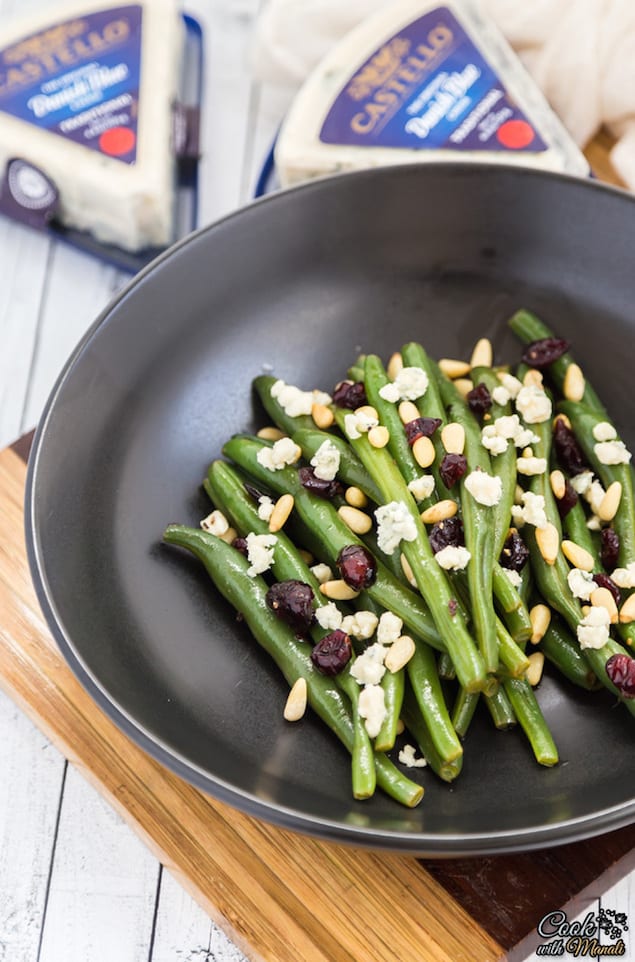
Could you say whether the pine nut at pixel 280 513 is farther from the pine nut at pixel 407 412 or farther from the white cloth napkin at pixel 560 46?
the white cloth napkin at pixel 560 46

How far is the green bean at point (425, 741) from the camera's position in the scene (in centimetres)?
243

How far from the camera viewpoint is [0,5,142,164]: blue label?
3820mm

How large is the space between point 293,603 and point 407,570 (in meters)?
0.27

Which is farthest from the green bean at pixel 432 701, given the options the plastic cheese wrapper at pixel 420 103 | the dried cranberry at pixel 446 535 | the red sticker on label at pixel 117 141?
the red sticker on label at pixel 117 141

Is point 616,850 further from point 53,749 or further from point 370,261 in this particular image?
point 370,261

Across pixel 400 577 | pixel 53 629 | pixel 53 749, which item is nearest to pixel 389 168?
pixel 400 577

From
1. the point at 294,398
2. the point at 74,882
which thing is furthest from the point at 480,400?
the point at 74,882

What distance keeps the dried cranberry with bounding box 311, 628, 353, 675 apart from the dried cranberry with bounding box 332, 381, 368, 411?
663 mm

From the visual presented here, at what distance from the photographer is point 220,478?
280 cm

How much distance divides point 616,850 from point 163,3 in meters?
3.25

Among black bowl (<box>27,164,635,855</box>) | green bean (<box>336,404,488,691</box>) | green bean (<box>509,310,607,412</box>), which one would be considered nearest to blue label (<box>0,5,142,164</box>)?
black bowl (<box>27,164,635,855</box>)

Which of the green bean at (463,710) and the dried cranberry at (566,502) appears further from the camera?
the dried cranberry at (566,502)

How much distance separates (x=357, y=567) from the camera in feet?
8.28

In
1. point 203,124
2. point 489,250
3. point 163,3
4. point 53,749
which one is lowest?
point 53,749
